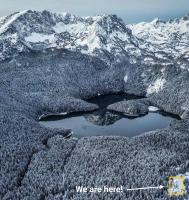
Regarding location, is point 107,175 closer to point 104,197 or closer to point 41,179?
point 104,197

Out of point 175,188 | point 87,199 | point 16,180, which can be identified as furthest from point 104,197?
point 16,180

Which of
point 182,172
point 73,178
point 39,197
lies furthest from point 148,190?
point 39,197

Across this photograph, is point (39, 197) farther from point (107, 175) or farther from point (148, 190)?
point (148, 190)

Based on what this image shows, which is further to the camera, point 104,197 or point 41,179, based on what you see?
point 41,179

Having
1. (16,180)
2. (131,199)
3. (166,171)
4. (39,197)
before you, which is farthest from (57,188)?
(166,171)

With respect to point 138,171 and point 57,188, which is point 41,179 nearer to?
point 57,188

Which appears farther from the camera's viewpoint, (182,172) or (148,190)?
(182,172)

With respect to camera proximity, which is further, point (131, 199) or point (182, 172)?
point (182, 172)
